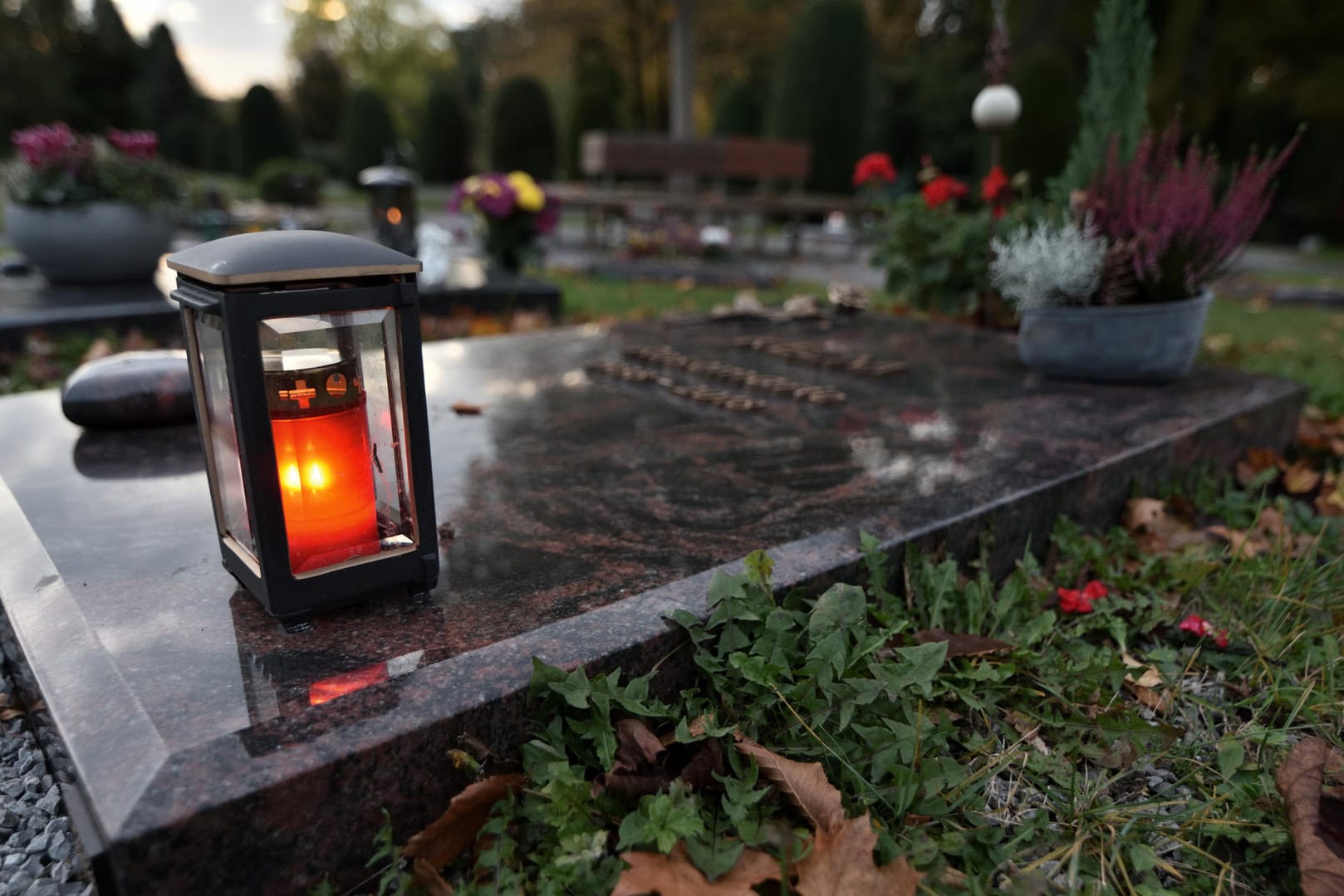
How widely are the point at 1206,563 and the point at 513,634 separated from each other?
5.88 ft

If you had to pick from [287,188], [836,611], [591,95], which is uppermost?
[591,95]

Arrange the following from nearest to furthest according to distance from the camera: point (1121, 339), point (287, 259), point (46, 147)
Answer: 1. point (287, 259)
2. point (1121, 339)
3. point (46, 147)

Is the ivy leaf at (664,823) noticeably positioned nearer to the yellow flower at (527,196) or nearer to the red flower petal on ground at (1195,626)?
the red flower petal on ground at (1195,626)

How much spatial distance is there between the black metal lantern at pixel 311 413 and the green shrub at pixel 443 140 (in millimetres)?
24769

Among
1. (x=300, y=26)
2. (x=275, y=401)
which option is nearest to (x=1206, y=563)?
(x=275, y=401)

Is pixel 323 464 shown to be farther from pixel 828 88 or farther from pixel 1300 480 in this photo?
pixel 828 88

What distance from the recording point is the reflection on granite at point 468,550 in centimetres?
117

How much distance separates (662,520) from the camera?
2.07m

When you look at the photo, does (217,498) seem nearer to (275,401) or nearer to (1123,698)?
(275,401)

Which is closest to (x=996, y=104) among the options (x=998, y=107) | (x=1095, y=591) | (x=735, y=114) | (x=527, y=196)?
(x=998, y=107)

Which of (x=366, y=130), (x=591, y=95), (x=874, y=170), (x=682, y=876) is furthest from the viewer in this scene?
(x=366, y=130)

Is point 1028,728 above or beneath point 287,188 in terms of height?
beneath

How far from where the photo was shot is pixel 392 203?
616 centimetres

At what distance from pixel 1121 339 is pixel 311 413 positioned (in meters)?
3.10
